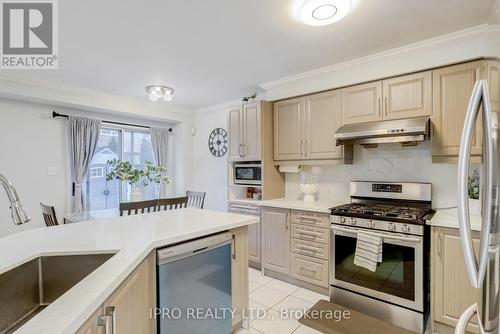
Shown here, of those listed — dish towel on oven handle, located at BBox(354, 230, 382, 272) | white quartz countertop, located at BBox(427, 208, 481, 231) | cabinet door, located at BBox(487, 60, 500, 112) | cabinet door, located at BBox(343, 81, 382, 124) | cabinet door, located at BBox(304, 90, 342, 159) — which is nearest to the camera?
cabinet door, located at BBox(487, 60, 500, 112)

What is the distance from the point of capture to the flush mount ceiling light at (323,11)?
170 centimetres

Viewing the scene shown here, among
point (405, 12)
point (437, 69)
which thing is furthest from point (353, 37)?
point (437, 69)

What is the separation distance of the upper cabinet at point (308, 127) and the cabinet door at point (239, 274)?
1437 millimetres

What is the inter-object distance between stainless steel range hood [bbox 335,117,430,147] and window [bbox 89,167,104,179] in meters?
3.75

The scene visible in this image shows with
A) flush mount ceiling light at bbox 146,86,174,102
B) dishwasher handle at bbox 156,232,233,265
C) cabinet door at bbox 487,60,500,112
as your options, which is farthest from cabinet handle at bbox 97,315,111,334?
flush mount ceiling light at bbox 146,86,174,102

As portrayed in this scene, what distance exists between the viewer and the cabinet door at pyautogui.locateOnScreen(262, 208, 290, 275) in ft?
9.38

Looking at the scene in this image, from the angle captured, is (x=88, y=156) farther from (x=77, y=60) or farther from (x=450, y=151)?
(x=450, y=151)

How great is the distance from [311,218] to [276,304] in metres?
0.90

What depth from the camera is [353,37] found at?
2.20 metres

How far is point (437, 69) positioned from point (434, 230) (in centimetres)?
139

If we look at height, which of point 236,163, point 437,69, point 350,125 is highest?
point 437,69

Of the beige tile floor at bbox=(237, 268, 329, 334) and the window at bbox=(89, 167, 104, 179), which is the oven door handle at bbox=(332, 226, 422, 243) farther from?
the window at bbox=(89, 167, 104, 179)

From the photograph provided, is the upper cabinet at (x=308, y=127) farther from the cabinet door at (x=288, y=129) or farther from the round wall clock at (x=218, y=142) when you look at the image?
the round wall clock at (x=218, y=142)

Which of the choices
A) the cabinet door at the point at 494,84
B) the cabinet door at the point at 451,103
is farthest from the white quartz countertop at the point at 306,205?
the cabinet door at the point at 494,84
